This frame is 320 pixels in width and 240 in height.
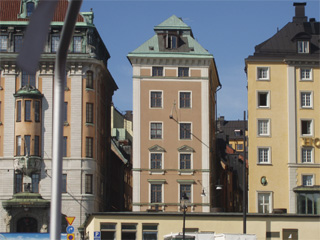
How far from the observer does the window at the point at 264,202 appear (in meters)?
76.8

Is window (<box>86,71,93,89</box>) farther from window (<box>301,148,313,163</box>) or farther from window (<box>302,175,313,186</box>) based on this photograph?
window (<box>302,175,313,186</box>)

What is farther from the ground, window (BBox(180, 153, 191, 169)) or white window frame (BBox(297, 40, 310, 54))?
white window frame (BBox(297, 40, 310, 54))

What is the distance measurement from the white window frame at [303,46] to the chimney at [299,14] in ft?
14.2

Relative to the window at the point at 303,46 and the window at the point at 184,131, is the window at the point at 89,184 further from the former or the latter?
the window at the point at 303,46

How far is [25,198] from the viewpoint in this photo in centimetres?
7588

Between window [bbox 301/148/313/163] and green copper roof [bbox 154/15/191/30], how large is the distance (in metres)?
17.0

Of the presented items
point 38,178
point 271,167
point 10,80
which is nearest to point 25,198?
point 38,178

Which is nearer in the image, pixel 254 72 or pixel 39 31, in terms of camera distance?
pixel 39 31

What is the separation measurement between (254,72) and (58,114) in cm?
6603

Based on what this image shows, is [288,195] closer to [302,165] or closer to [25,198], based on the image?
[302,165]

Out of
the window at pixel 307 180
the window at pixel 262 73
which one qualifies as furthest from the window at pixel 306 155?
the window at pixel 262 73

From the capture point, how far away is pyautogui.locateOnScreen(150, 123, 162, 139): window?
259ft

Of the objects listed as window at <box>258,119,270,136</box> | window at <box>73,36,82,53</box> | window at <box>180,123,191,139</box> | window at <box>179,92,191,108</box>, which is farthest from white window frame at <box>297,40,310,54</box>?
window at <box>73,36,82,53</box>

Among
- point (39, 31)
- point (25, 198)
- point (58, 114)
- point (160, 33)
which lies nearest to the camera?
point (39, 31)
